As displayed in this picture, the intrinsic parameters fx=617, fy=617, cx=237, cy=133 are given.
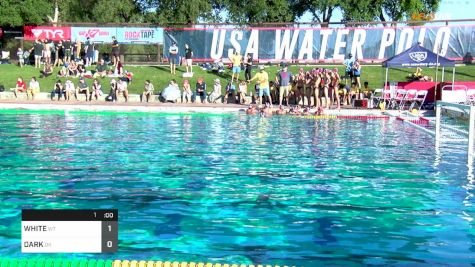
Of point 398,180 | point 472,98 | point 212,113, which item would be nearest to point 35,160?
point 398,180

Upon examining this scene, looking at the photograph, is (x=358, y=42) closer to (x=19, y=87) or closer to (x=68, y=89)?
(x=68, y=89)

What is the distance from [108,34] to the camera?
32.8 meters

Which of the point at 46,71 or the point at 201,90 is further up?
the point at 46,71

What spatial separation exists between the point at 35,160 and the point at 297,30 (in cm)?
2276

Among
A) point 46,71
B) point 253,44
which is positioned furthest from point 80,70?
point 253,44

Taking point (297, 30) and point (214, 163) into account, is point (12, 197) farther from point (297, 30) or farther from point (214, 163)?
point (297, 30)

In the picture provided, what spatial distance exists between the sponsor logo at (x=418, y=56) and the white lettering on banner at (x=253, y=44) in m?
11.5

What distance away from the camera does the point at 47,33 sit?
3353 cm

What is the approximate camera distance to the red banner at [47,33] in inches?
1296

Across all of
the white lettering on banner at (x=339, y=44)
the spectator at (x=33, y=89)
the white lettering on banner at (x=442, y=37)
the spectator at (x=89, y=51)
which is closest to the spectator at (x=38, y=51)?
the spectator at (x=89, y=51)

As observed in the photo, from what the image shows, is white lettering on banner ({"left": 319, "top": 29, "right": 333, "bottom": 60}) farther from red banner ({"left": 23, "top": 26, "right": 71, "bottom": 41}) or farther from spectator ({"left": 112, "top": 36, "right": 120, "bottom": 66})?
red banner ({"left": 23, "top": 26, "right": 71, "bottom": 41})

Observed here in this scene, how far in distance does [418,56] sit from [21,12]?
27158 mm

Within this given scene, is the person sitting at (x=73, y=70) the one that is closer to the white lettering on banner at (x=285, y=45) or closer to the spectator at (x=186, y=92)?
the spectator at (x=186, y=92)

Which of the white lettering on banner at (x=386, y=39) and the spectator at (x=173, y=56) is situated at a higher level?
the white lettering on banner at (x=386, y=39)
